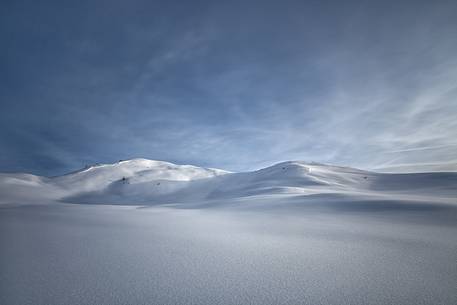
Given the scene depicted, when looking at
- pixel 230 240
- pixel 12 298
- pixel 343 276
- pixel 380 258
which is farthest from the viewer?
pixel 230 240

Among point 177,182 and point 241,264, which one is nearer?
point 241,264

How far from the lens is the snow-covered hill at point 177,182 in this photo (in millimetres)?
25519

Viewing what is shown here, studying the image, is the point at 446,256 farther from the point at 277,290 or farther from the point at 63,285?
the point at 63,285

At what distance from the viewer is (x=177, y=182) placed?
3997 centimetres

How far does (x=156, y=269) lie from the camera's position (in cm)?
243

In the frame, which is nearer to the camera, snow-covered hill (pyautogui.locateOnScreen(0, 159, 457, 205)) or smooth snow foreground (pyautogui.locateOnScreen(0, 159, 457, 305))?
smooth snow foreground (pyautogui.locateOnScreen(0, 159, 457, 305))

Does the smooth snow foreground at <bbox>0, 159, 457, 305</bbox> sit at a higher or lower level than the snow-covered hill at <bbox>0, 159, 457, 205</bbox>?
lower

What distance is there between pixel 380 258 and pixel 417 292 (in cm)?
103

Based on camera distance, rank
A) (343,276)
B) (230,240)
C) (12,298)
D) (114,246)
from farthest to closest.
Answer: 1. (230,240)
2. (114,246)
3. (343,276)
4. (12,298)

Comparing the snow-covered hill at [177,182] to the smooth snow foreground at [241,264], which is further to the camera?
the snow-covered hill at [177,182]

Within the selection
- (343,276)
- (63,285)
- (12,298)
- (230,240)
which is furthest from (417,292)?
(12,298)

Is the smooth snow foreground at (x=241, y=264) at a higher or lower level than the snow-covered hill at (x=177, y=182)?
lower

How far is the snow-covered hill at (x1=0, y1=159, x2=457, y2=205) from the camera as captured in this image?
25.5 m

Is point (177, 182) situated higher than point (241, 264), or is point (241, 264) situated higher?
point (177, 182)
